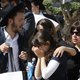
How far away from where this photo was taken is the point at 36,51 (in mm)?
3516

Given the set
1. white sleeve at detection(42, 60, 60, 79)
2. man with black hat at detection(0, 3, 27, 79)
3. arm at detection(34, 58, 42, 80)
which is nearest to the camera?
white sleeve at detection(42, 60, 60, 79)

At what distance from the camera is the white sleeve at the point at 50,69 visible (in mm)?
3469

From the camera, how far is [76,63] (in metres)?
3.96

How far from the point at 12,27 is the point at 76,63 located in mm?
717

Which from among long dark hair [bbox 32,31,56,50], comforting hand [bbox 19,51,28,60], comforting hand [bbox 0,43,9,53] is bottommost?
comforting hand [bbox 19,51,28,60]

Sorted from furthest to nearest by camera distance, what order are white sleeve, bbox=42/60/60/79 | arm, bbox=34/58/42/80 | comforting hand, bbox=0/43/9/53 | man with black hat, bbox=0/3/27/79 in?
man with black hat, bbox=0/3/27/79 → comforting hand, bbox=0/43/9/53 → arm, bbox=34/58/42/80 → white sleeve, bbox=42/60/60/79

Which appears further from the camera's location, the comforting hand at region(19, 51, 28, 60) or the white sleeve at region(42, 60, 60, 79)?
the comforting hand at region(19, 51, 28, 60)

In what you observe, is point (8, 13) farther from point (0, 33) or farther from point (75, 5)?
point (75, 5)

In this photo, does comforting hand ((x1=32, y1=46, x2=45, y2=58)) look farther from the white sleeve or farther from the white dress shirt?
the white dress shirt

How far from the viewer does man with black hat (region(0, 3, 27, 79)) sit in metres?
3.96

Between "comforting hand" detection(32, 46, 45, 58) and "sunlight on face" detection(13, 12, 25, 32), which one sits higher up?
"sunlight on face" detection(13, 12, 25, 32)

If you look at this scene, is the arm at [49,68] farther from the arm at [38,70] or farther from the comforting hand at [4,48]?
the comforting hand at [4,48]

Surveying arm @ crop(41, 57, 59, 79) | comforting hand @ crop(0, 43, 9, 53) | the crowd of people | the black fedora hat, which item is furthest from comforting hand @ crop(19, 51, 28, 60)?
arm @ crop(41, 57, 59, 79)

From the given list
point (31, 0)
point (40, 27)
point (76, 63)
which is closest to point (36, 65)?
point (76, 63)
